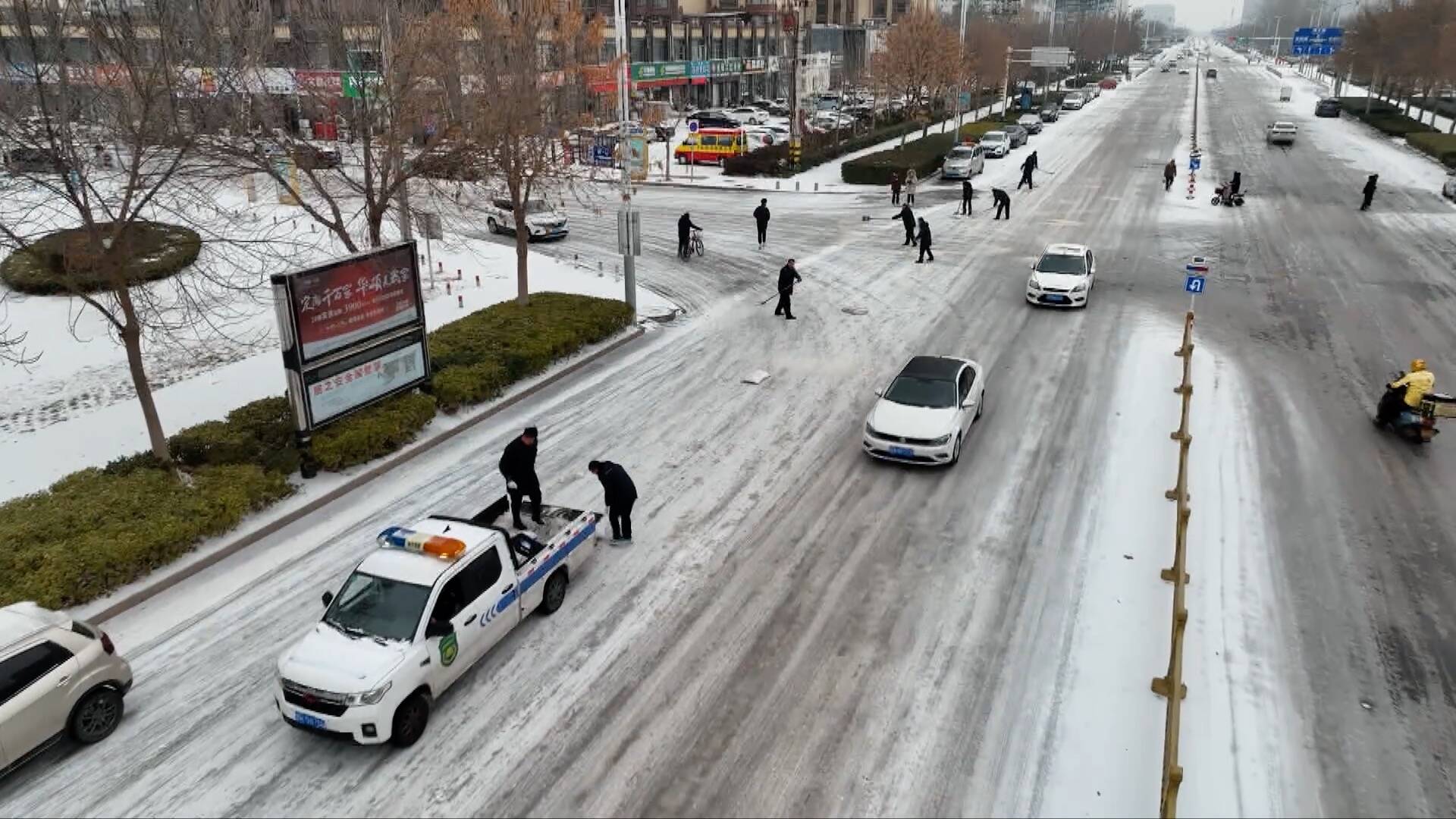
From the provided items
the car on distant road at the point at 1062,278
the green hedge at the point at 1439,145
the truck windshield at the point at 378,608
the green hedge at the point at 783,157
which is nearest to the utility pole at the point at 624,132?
the car on distant road at the point at 1062,278

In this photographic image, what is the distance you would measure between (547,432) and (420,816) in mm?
8817

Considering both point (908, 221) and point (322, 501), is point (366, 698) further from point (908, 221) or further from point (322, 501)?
point (908, 221)

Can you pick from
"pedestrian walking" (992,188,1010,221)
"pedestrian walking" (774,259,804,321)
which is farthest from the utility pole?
"pedestrian walking" (992,188,1010,221)

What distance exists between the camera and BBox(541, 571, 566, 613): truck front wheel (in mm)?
10625

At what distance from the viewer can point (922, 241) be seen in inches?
1089

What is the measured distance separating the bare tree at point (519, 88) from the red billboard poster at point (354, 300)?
186 inches

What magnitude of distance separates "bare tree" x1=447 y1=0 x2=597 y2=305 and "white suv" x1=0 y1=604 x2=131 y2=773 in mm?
12615

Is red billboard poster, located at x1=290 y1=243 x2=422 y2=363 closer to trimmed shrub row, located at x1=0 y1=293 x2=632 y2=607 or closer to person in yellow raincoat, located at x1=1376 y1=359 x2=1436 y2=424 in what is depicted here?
trimmed shrub row, located at x1=0 y1=293 x2=632 y2=607

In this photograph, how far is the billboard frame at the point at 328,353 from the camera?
13.3m

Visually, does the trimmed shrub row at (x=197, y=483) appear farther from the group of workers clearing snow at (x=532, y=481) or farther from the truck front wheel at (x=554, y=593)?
the truck front wheel at (x=554, y=593)

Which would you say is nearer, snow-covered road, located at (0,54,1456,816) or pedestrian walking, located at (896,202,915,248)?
snow-covered road, located at (0,54,1456,816)

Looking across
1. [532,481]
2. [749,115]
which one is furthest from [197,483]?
[749,115]

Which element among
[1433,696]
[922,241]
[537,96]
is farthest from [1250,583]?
[922,241]

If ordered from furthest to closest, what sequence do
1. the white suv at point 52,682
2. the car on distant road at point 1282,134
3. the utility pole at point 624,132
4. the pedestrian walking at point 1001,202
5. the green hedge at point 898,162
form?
the car on distant road at point 1282,134 < the green hedge at point 898,162 < the pedestrian walking at point 1001,202 < the utility pole at point 624,132 < the white suv at point 52,682
